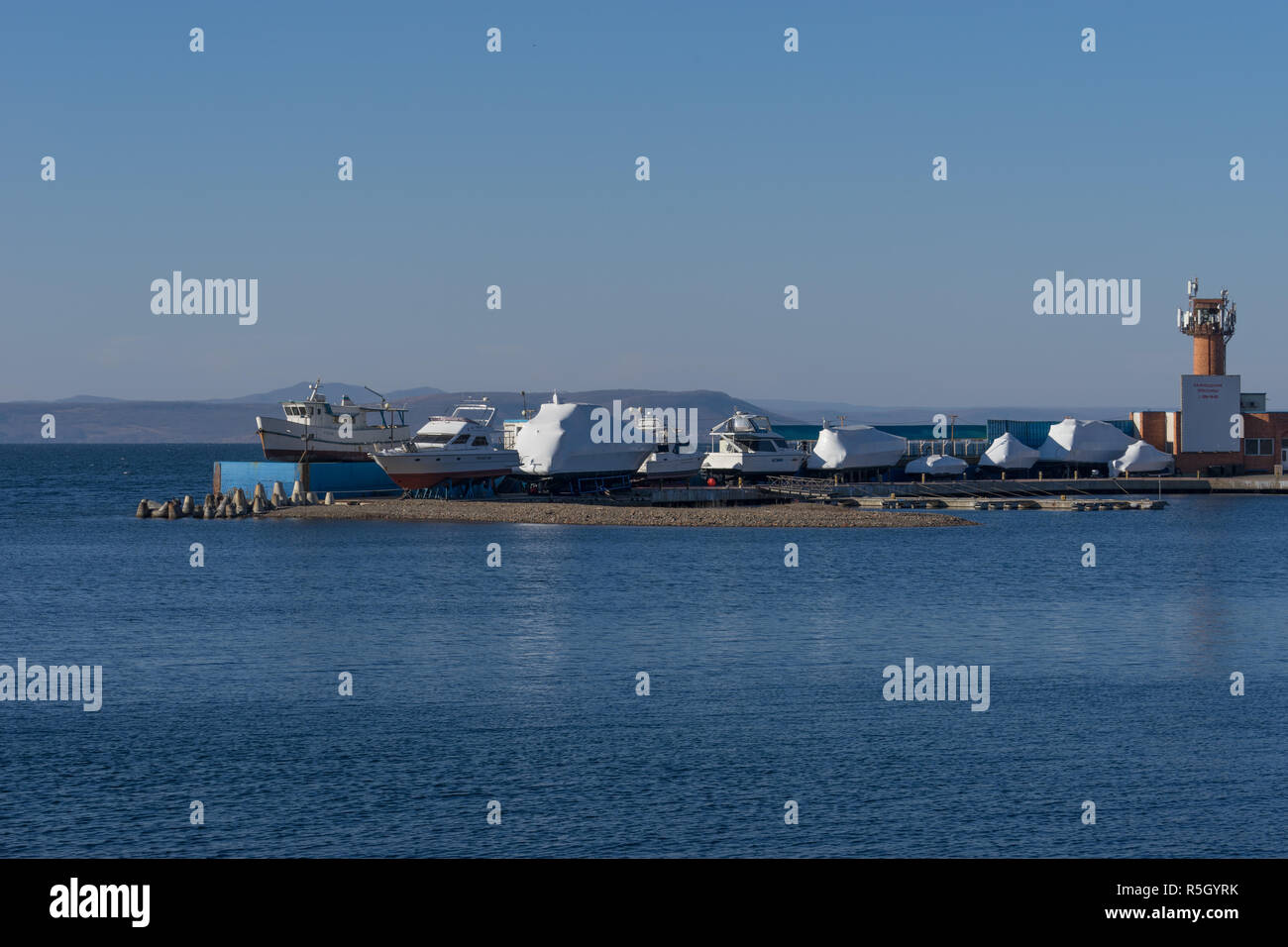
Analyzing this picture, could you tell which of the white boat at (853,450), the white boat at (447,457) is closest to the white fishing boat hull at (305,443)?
the white boat at (447,457)

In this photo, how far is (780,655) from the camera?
126 feet

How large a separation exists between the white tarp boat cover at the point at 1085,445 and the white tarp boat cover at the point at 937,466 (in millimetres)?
7673

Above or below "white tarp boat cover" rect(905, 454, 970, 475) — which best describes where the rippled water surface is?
below

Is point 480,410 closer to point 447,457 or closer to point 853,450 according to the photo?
point 447,457

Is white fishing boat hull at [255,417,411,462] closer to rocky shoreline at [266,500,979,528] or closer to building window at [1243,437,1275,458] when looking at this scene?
rocky shoreline at [266,500,979,528]

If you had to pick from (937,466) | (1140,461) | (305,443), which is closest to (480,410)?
(305,443)

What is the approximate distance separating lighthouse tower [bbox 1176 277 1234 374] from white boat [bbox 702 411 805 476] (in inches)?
1508

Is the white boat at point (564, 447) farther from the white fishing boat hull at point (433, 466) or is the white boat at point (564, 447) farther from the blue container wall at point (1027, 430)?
the blue container wall at point (1027, 430)

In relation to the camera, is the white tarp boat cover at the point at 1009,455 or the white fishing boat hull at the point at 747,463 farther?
the white tarp boat cover at the point at 1009,455

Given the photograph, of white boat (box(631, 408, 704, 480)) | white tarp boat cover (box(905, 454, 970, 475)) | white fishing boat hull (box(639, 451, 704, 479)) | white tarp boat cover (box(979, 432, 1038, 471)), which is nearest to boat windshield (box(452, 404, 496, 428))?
white boat (box(631, 408, 704, 480))

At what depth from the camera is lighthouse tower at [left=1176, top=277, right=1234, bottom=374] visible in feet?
383

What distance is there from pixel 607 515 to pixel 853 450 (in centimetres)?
3020

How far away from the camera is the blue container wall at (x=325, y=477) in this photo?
304ft
